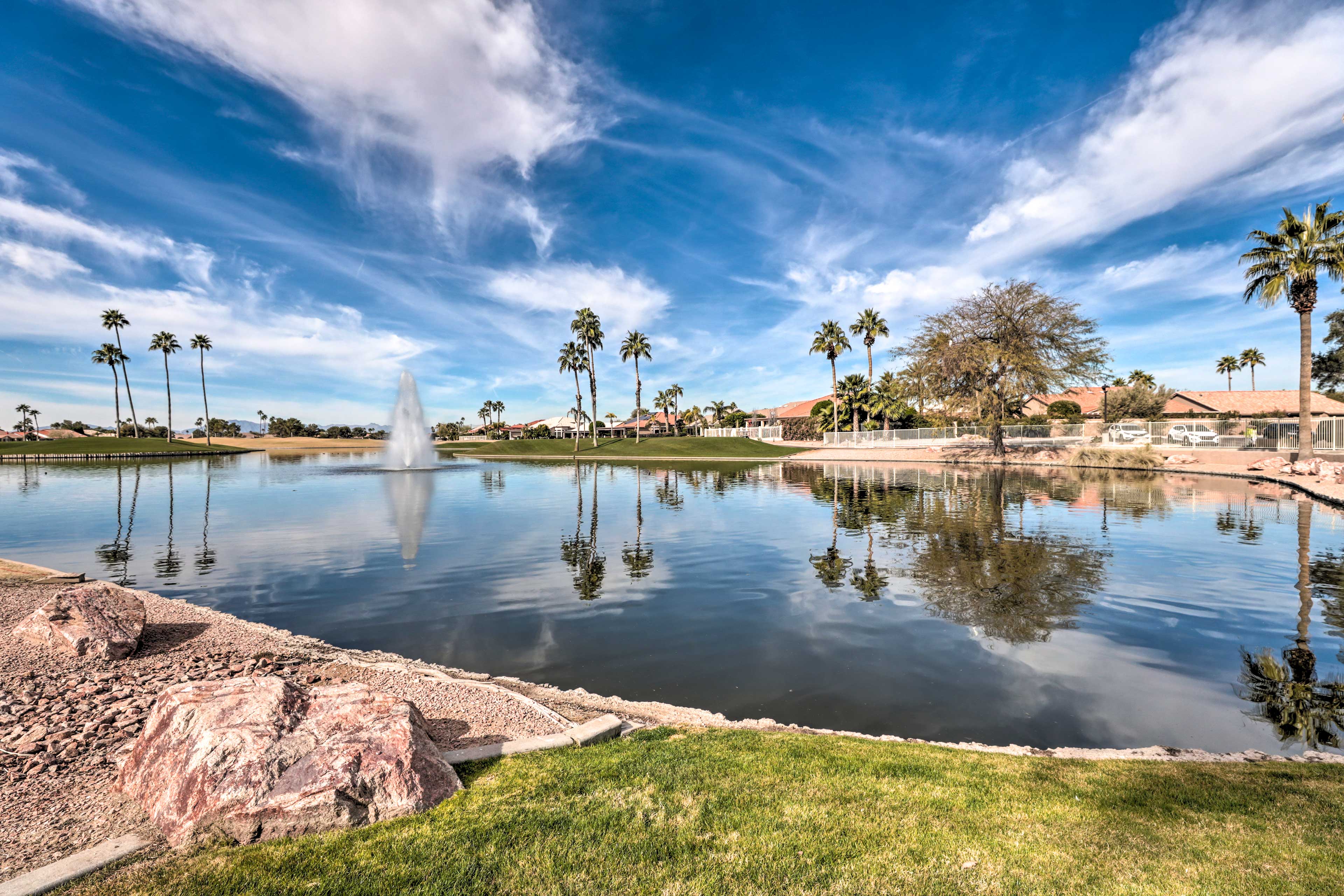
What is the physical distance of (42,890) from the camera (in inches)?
145

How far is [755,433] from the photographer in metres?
101

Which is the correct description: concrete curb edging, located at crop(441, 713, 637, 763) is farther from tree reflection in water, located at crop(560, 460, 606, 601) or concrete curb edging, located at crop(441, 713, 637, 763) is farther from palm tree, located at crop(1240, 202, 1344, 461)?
palm tree, located at crop(1240, 202, 1344, 461)

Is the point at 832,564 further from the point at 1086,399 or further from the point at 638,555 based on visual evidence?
the point at 1086,399

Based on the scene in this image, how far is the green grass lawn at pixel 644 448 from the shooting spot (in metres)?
80.1

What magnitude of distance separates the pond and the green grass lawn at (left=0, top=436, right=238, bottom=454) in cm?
7338

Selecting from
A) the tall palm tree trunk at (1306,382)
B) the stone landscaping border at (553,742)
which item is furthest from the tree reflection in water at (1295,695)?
the tall palm tree trunk at (1306,382)

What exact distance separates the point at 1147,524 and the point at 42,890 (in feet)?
89.1

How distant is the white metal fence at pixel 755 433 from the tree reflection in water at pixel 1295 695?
271 feet

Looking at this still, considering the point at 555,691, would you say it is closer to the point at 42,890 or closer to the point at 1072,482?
the point at 42,890

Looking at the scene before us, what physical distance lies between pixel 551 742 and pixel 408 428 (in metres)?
64.4

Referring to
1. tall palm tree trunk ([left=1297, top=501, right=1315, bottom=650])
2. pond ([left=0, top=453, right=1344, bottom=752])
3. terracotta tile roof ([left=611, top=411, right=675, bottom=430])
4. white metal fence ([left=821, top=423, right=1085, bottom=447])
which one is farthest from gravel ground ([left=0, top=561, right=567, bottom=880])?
terracotta tile roof ([left=611, top=411, right=675, bottom=430])

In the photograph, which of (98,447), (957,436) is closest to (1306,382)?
(957,436)

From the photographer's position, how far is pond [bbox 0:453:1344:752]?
7984mm

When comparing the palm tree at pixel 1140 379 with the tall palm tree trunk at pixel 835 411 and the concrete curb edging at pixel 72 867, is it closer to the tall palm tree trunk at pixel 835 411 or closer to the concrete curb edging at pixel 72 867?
the tall palm tree trunk at pixel 835 411
